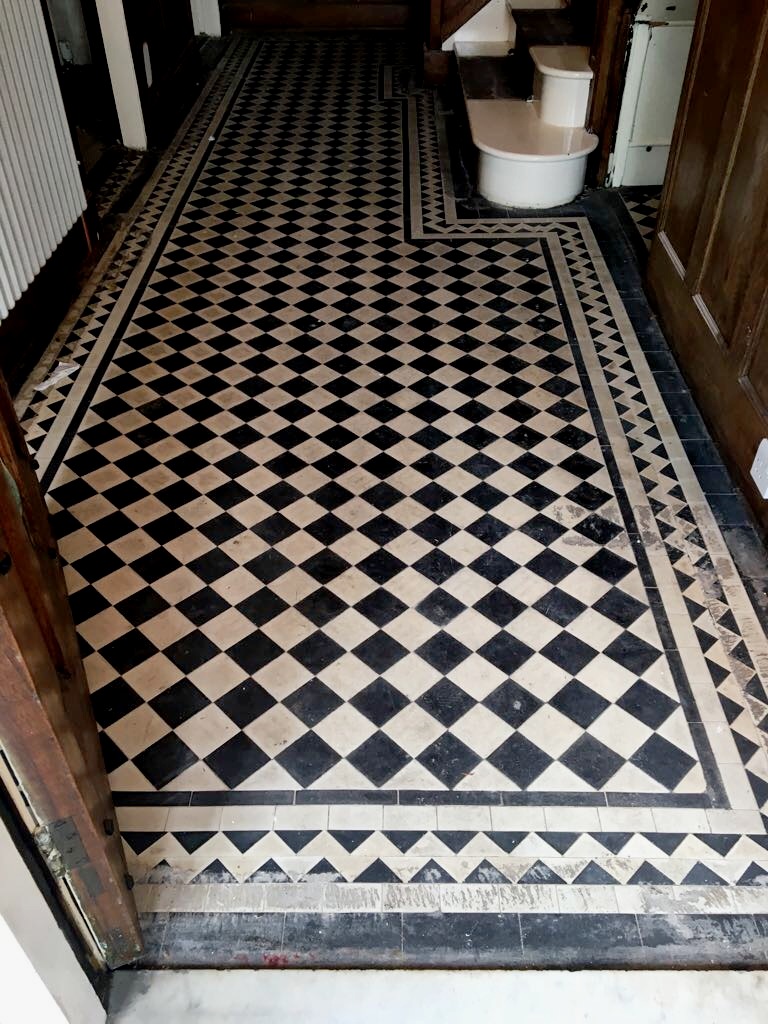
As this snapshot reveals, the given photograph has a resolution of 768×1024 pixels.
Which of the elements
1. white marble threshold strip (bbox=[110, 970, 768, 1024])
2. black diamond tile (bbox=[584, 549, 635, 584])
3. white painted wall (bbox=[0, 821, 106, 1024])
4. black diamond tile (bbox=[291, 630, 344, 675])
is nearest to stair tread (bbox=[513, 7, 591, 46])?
black diamond tile (bbox=[584, 549, 635, 584])

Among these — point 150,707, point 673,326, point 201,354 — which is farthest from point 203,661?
point 673,326

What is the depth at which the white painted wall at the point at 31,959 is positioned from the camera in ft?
6.17

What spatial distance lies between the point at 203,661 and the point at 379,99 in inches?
250

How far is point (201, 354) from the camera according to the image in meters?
4.90

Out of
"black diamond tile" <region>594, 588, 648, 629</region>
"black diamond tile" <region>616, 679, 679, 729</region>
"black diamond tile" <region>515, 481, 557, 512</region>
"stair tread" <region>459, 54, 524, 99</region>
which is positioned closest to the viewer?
"black diamond tile" <region>616, 679, 679, 729</region>

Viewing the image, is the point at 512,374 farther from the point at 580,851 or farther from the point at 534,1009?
the point at 534,1009

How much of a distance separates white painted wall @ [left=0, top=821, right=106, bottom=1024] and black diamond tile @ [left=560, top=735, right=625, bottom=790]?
61.9 inches

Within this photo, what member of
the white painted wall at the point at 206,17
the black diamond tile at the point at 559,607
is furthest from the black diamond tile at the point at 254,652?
the white painted wall at the point at 206,17

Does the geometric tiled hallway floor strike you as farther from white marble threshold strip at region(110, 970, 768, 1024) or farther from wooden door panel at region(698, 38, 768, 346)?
wooden door panel at region(698, 38, 768, 346)

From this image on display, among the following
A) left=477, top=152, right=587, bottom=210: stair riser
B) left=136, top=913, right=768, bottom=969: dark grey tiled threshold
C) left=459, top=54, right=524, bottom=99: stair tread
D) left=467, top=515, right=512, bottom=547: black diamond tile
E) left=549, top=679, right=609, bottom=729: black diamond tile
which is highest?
left=459, top=54, right=524, bottom=99: stair tread

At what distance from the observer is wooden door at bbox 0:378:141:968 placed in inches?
70.2

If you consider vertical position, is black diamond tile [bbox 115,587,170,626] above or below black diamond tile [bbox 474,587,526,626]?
below

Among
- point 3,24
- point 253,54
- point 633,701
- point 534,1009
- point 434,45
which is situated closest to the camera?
point 534,1009

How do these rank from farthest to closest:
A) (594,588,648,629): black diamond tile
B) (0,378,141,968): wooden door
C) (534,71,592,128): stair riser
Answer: (534,71,592,128): stair riser → (594,588,648,629): black diamond tile → (0,378,141,968): wooden door
